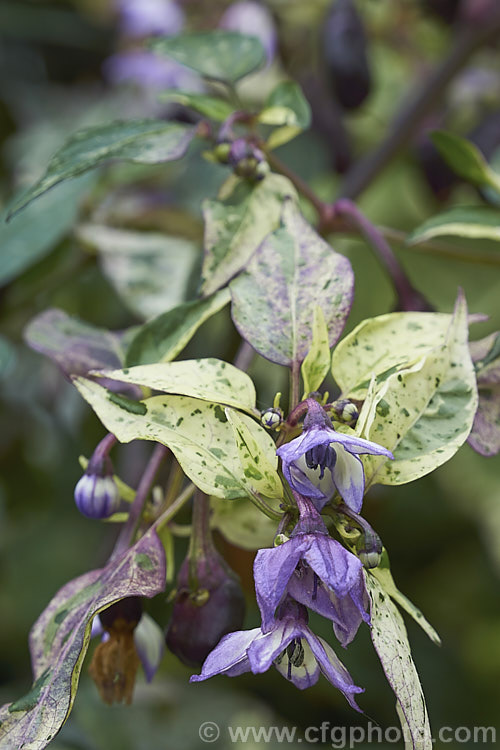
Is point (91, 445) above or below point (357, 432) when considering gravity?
below

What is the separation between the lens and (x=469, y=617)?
784mm

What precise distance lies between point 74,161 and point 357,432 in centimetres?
17

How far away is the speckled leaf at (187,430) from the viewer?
24cm

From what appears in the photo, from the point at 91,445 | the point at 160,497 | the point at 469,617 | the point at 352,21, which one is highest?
the point at 352,21

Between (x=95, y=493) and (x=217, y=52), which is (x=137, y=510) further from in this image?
(x=217, y=52)

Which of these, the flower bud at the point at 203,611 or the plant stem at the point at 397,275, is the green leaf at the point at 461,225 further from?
the flower bud at the point at 203,611

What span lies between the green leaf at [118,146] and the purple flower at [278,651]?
0.19m

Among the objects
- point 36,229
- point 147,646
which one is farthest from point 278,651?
point 36,229

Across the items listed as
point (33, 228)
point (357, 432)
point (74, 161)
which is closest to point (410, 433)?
point (357, 432)

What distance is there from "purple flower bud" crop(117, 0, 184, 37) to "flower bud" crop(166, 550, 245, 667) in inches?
24.4

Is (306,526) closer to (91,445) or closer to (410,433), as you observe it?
(410,433)

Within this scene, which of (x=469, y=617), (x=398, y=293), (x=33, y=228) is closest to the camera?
(x=398, y=293)

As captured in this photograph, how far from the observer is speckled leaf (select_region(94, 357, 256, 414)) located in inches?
9.9

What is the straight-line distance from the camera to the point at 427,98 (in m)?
0.61
